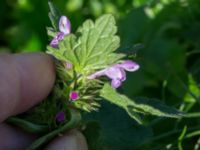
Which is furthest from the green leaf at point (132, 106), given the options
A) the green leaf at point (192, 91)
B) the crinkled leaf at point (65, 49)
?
the green leaf at point (192, 91)

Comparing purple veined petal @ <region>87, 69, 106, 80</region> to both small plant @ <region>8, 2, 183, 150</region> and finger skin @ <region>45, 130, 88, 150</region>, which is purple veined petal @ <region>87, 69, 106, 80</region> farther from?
finger skin @ <region>45, 130, 88, 150</region>

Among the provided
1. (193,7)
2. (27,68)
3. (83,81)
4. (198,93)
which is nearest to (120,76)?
(83,81)

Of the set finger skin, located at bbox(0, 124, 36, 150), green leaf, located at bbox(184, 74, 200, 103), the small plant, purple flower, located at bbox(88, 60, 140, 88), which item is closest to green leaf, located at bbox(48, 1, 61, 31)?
the small plant

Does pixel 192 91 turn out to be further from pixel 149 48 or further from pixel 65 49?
pixel 65 49

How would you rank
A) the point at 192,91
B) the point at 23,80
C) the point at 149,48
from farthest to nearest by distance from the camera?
the point at 149,48
the point at 192,91
the point at 23,80

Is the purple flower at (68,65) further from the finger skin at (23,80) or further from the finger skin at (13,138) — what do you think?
the finger skin at (13,138)

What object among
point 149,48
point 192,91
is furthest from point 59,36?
point 149,48
